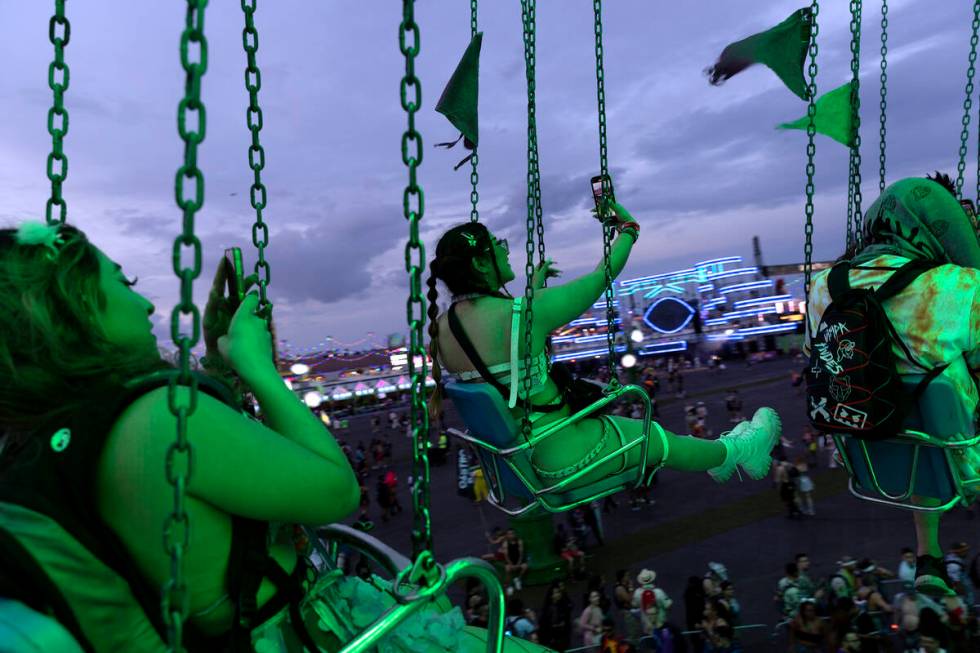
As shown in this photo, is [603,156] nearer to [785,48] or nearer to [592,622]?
[785,48]

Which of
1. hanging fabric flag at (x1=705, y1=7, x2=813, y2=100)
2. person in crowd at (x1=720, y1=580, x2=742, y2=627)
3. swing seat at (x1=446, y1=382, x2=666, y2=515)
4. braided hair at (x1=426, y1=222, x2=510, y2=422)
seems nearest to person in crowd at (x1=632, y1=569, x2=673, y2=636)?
person in crowd at (x1=720, y1=580, x2=742, y2=627)

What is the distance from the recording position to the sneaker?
3.06 meters

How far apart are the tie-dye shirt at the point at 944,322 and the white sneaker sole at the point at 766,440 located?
102cm

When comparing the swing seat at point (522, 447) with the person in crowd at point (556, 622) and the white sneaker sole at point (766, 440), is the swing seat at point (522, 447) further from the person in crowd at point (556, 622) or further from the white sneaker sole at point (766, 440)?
the person in crowd at point (556, 622)

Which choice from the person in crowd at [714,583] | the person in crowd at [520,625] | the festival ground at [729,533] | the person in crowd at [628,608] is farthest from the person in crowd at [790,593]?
the person in crowd at [520,625]

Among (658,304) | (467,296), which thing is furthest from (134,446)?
(658,304)

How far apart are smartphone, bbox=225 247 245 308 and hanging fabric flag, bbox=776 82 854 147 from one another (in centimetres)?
284

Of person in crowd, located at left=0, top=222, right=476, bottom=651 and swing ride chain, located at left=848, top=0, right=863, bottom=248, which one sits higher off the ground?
swing ride chain, located at left=848, top=0, right=863, bottom=248

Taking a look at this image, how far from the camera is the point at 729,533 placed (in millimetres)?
10227

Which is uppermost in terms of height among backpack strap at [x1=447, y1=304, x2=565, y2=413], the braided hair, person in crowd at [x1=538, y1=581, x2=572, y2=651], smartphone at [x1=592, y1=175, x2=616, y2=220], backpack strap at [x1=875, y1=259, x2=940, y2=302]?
smartphone at [x1=592, y1=175, x2=616, y2=220]

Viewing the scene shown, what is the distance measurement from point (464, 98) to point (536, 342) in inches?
45.8

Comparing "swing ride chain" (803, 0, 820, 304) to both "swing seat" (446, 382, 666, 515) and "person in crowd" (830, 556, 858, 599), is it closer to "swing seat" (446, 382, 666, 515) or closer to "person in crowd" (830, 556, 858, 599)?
"swing seat" (446, 382, 666, 515)

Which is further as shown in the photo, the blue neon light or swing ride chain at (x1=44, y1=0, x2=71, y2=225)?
the blue neon light

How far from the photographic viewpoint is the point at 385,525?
1342cm
